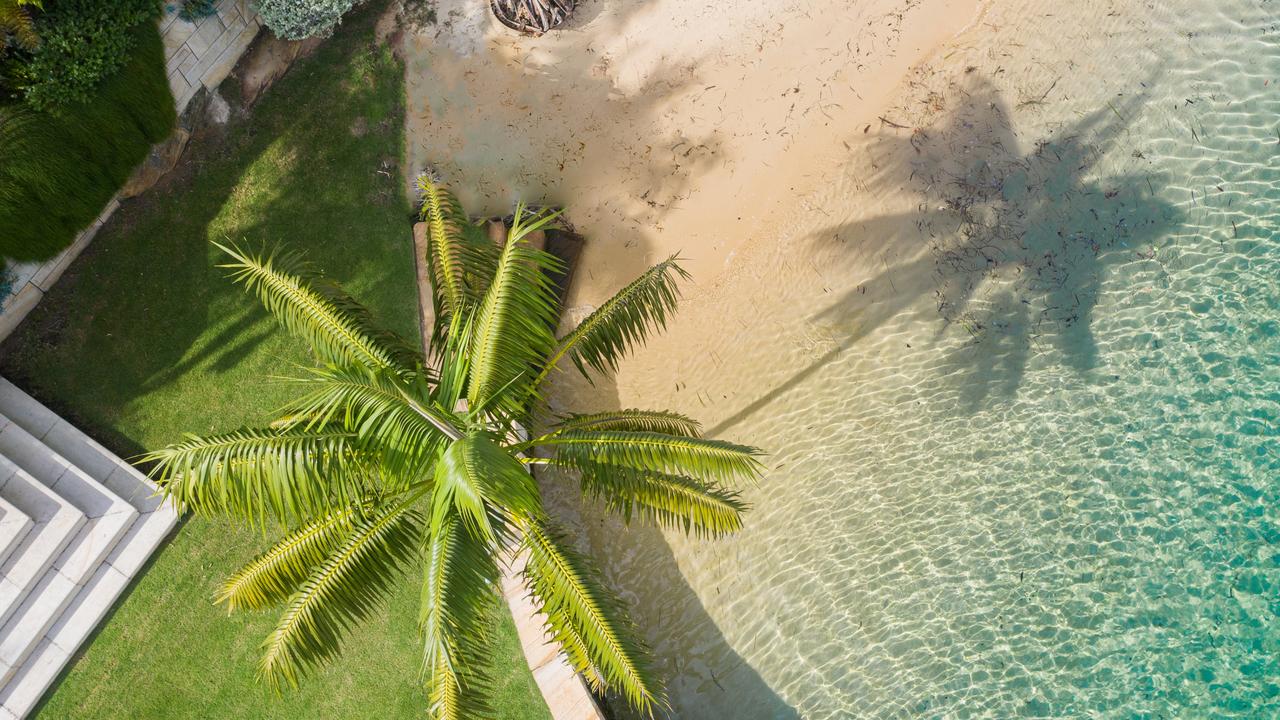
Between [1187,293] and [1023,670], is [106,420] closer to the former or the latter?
[1023,670]

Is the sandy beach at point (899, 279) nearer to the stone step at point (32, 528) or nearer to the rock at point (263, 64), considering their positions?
the rock at point (263, 64)

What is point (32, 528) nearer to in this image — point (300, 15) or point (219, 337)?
point (219, 337)

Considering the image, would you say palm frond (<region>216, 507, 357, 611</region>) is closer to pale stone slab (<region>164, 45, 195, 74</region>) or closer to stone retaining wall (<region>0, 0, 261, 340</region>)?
stone retaining wall (<region>0, 0, 261, 340</region>)

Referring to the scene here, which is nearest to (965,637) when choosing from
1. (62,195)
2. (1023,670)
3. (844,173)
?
(1023,670)

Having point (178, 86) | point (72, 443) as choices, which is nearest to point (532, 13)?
point (178, 86)

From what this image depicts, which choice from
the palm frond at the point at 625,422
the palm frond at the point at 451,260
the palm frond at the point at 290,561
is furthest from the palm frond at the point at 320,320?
the palm frond at the point at 625,422

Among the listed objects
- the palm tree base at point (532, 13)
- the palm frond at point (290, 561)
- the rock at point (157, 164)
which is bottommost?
the palm frond at point (290, 561)

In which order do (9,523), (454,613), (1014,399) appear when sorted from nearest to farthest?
(454,613), (9,523), (1014,399)
